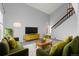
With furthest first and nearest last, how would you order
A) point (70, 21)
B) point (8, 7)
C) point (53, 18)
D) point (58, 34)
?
point (70, 21) → point (58, 34) → point (53, 18) → point (8, 7)

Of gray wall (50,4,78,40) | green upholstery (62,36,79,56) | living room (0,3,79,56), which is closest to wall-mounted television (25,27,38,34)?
living room (0,3,79,56)

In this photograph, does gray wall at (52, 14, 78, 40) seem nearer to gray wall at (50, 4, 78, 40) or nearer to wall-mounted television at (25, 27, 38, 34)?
gray wall at (50, 4, 78, 40)

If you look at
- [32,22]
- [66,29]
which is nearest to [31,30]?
[32,22]

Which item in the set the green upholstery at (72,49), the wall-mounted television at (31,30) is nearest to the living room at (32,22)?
the wall-mounted television at (31,30)

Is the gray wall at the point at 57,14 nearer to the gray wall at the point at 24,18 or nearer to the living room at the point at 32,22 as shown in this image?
the living room at the point at 32,22

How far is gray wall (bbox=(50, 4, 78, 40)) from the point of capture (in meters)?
3.61

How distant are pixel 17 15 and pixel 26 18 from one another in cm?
25

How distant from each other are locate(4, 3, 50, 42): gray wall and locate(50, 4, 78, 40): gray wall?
251mm

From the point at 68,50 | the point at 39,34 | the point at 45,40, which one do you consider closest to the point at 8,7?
the point at 39,34

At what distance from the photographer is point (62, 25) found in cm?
416

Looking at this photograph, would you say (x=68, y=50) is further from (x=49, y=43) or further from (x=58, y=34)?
(x=58, y=34)

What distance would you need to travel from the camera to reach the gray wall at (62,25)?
142 inches

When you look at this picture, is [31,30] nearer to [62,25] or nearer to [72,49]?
[62,25]

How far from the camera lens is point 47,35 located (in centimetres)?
353
